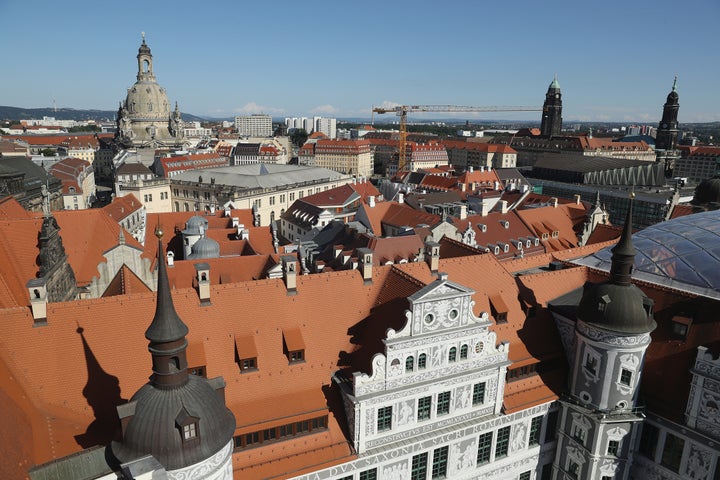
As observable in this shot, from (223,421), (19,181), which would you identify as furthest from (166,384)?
(19,181)

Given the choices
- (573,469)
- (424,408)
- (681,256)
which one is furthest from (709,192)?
(424,408)

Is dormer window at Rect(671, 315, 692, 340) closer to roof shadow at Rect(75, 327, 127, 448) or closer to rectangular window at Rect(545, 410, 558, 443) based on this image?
rectangular window at Rect(545, 410, 558, 443)

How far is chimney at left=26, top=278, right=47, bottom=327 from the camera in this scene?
20047 mm

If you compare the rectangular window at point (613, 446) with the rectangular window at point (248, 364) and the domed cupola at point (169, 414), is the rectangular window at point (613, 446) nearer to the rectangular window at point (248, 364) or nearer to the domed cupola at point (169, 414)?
the rectangular window at point (248, 364)

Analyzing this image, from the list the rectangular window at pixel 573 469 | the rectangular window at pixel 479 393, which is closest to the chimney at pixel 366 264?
the rectangular window at pixel 479 393

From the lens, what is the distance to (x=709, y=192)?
51.9m

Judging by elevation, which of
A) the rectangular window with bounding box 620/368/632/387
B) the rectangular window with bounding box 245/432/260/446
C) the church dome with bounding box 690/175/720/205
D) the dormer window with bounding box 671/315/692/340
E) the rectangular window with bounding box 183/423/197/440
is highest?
the church dome with bounding box 690/175/720/205

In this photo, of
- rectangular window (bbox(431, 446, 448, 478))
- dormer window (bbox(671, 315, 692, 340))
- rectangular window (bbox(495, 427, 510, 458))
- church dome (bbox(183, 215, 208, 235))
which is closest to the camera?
rectangular window (bbox(431, 446, 448, 478))

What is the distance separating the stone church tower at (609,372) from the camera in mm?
25969

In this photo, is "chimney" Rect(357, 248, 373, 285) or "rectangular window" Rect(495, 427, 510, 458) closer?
"chimney" Rect(357, 248, 373, 285)

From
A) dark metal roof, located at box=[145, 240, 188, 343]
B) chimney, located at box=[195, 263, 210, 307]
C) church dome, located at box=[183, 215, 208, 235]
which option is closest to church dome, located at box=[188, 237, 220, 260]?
church dome, located at box=[183, 215, 208, 235]

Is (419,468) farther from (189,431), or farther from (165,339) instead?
(165,339)

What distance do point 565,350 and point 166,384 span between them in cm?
2335

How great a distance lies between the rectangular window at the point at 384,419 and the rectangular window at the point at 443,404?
285 cm
